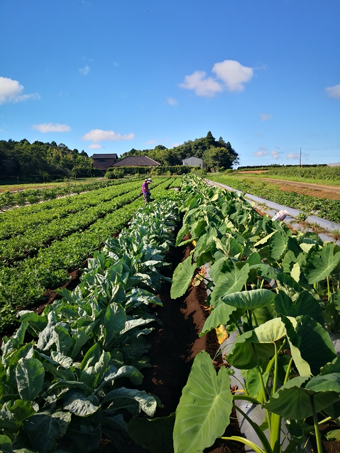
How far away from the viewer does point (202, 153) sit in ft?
283

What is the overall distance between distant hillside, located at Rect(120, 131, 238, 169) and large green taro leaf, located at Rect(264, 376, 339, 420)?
71125 mm

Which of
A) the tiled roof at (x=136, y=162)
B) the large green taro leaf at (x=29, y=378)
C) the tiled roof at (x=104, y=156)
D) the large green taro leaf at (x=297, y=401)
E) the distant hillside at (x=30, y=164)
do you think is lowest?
the large green taro leaf at (x=29, y=378)

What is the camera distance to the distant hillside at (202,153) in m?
70.5

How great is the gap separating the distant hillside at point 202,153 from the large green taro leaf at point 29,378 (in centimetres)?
7097

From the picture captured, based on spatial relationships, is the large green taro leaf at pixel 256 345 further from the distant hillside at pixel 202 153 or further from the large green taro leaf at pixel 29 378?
the distant hillside at pixel 202 153

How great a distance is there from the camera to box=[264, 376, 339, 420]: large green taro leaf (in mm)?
1178

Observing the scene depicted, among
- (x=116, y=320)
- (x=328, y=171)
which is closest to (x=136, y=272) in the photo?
(x=116, y=320)

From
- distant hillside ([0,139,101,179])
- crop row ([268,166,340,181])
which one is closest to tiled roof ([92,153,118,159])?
distant hillside ([0,139,101,179])

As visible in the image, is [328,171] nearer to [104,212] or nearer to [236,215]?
[104,212]

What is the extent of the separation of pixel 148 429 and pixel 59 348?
0.79m

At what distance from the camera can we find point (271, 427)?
1688 mm

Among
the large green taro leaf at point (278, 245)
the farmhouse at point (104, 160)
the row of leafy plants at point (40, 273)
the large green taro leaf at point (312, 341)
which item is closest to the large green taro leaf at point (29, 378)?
the large green taro leaf at point (312, 341)

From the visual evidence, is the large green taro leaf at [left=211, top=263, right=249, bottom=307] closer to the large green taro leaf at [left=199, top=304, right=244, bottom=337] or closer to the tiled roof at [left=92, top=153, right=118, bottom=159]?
the large green taro leaf at [left=199, top=304, right=244, bottom=337]

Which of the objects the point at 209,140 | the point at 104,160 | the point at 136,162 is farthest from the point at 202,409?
the point at 209,140
